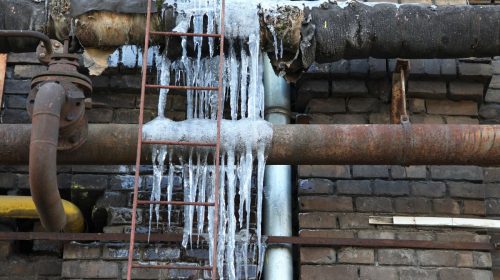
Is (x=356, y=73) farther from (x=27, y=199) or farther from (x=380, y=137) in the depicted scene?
(x=27, y=199)

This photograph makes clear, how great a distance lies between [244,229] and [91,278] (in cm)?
91

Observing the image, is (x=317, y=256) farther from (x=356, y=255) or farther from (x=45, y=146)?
(x=45, y=146)

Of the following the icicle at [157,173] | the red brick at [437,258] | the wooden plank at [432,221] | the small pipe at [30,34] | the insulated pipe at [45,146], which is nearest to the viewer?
the insulated pipe at [45,146]

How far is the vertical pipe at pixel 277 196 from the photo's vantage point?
178 inches

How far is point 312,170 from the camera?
4.78 metres

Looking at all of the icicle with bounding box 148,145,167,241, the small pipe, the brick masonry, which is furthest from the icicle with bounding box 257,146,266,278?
the small pipe

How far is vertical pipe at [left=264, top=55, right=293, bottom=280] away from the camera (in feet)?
A: 14.8

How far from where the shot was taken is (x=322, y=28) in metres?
4.36

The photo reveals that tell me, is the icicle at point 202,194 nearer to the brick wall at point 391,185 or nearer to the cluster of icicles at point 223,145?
the cluster of icicles at point 223,145

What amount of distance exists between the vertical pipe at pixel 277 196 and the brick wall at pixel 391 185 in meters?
0.08

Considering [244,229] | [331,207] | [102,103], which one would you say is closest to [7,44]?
[102,103]

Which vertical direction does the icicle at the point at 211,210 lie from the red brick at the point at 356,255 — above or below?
above

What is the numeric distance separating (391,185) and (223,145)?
3.93 feet

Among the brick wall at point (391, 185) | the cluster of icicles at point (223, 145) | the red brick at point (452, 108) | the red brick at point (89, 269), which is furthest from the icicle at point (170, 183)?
the red brick at point (452, 108)
